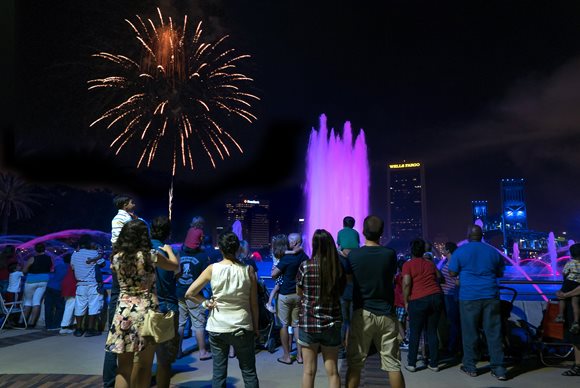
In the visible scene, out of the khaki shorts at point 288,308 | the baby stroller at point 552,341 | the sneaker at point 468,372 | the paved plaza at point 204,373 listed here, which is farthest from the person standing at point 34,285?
the baby stroller at point 552,341

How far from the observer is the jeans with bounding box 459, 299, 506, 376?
245 inches

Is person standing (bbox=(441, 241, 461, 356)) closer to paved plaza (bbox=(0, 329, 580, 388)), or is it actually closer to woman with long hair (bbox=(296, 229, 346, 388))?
paved plaza (bbox=(0, 329, 580, 388))

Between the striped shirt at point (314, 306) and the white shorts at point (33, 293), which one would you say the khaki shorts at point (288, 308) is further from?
the white shorts at point (33, 293)

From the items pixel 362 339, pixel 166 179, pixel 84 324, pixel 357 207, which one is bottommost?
pixel 84 324

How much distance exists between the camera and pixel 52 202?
4847 centimetres

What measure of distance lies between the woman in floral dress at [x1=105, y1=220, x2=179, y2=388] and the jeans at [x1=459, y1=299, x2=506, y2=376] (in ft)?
15.4

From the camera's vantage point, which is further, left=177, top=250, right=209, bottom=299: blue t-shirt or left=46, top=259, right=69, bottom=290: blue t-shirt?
left=46, top=259, right=69, bottom=290: blue t-shirt

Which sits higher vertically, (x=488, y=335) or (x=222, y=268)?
(x=222, y=268)

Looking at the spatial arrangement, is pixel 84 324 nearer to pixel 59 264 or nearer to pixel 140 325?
pixel 59 264

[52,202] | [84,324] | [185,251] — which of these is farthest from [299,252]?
[52,202]

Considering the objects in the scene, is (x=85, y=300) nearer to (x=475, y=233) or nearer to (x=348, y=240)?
(x=348, y=240)

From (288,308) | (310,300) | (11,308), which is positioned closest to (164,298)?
(310,300)

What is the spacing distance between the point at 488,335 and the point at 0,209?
2149 inches

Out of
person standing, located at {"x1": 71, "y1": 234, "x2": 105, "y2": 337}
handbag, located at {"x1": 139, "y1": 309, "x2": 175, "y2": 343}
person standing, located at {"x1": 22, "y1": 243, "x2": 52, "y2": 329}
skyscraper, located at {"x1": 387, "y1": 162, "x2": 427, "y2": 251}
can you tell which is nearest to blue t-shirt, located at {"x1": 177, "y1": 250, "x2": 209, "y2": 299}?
handbag, located at {"x1": 139, "y1": 309, "x2": 175, "y2": 343}
